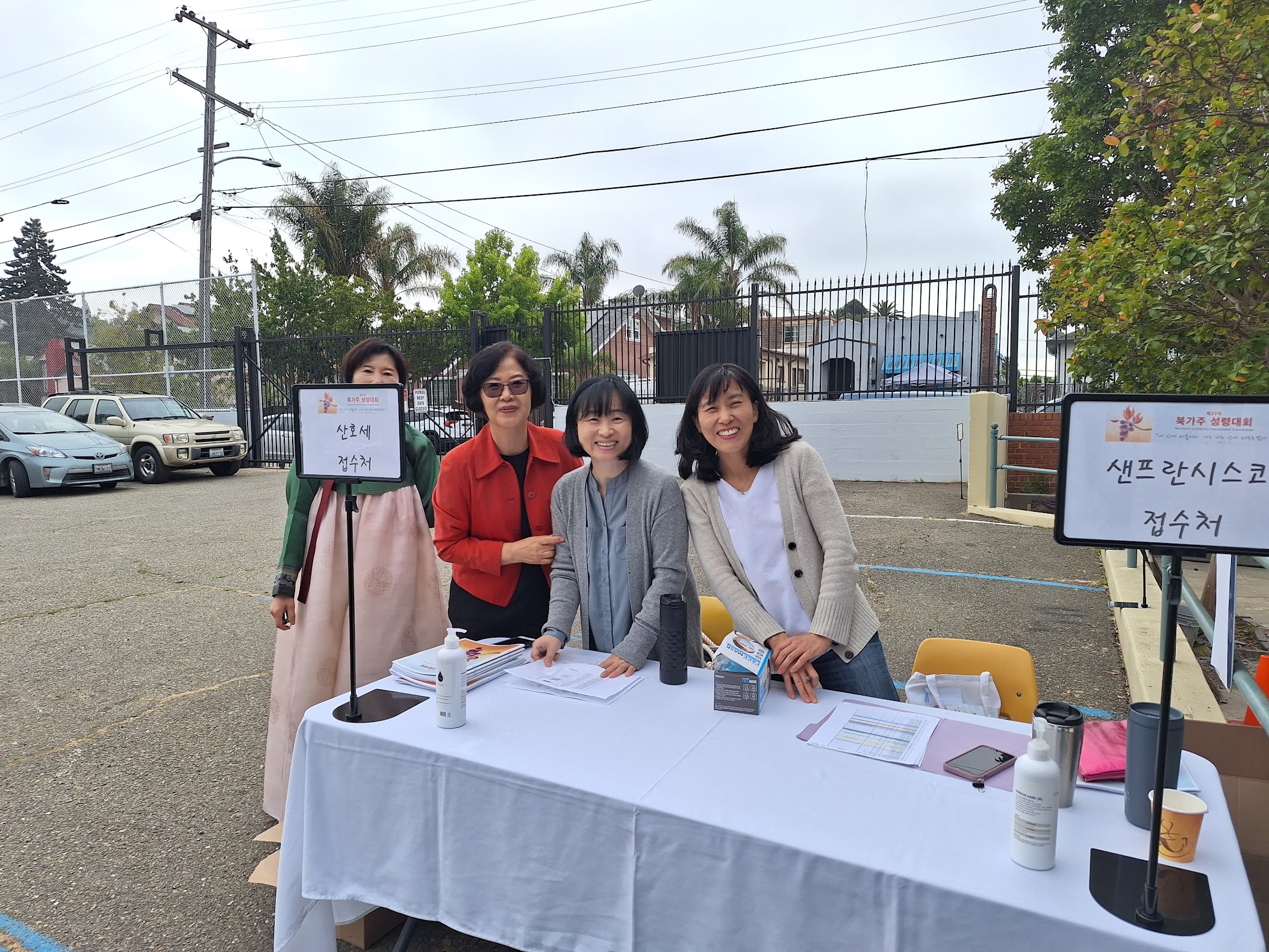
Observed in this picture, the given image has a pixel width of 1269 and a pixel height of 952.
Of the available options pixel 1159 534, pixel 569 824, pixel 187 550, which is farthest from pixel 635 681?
pixel 187 550

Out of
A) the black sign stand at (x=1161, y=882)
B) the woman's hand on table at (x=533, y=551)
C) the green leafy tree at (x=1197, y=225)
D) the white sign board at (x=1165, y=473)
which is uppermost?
the green leafy tree at (x=1197, y=225)

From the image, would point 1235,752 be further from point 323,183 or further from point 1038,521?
point 323,183

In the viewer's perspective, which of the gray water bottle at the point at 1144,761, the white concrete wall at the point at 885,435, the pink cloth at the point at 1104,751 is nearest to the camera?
the gray water bottle at the point at 1144,761

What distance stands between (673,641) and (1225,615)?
125 centimetres

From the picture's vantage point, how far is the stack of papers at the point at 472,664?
232cm

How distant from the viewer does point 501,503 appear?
279 centimetres

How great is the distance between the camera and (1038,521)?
8.69 meters

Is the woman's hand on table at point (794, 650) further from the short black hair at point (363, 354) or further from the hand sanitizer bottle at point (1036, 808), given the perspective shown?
the short black hair at point (363, 354)

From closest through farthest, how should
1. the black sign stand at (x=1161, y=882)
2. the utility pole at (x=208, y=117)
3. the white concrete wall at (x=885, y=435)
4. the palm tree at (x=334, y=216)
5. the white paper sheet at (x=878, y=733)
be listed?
the black sign stand at (x=1161, y=882) → the white paper sheet at (x=878, y=733) → the white concrete wall at (x=885, y=435) → the utility pole at (x=208, y=117) → the palm tree at (x=334, y=216)

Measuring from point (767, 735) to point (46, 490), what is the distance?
14.6 m

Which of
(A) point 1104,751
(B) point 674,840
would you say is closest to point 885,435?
(A) point 1104,751

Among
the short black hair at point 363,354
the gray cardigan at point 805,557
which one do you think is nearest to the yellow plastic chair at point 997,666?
the gray cardigan at point 805,557

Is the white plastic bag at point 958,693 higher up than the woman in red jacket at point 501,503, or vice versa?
the woman in red jacket at point 501,503

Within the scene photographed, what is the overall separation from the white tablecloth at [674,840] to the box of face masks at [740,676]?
33 mm
